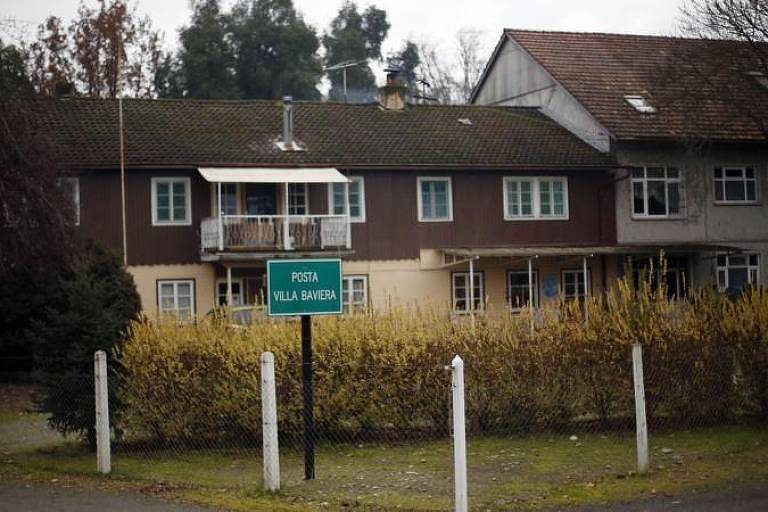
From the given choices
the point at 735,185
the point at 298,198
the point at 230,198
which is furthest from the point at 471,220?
the point at 735,185

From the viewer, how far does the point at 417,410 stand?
1545 cm

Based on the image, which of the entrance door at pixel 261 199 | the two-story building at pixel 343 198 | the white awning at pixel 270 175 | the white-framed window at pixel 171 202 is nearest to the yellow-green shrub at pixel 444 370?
the two-story building at pixel 343 198

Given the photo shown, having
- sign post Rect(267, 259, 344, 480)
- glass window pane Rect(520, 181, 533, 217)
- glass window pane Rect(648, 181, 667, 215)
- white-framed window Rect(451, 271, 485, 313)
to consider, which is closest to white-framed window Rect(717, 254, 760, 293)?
glass window pane Rect(648, 181, 667, 215)

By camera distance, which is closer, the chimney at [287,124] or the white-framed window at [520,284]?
the chimney at [287,124]

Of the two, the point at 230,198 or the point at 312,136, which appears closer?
the point at 230,198

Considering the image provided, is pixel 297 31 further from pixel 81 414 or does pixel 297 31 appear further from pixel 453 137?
pixel 81 414

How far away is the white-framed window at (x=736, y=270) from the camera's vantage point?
1458 inches

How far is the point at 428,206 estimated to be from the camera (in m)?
34.7

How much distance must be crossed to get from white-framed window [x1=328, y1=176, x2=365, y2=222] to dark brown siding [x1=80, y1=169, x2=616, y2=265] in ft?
0.54

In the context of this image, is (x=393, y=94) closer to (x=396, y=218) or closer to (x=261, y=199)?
(x=396, y=218)

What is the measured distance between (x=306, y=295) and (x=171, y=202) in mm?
20335

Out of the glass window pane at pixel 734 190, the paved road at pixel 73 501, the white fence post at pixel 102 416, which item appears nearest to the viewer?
the paved road at pixel 73 501

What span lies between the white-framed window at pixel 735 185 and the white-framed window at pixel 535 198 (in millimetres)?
5284

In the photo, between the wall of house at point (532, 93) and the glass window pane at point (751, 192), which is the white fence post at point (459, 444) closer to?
the wall of house at point (532, 93)
